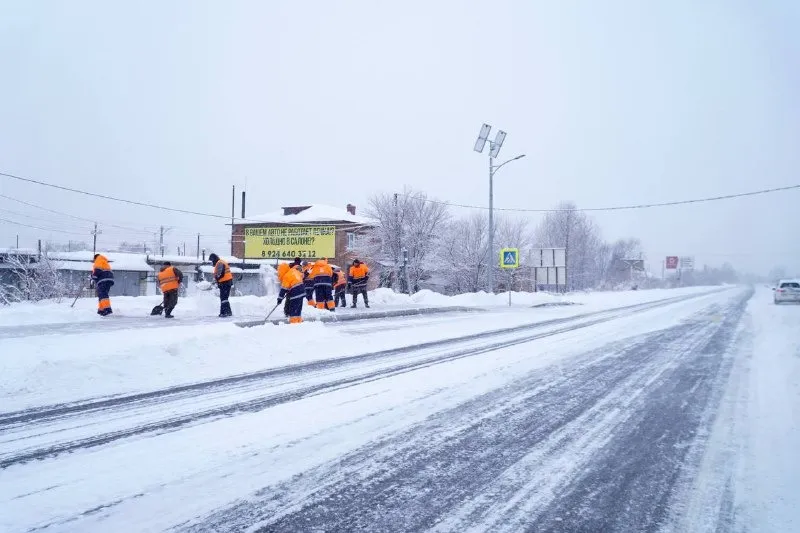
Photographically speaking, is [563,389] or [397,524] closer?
[397,524]

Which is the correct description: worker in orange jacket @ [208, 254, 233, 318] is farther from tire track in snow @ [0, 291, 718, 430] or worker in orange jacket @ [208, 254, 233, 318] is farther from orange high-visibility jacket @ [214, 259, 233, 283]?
tire track in snow @ [0, 291, 718, 430]

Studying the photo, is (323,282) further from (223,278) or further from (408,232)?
(408,232)

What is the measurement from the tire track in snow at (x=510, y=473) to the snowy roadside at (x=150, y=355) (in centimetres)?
388

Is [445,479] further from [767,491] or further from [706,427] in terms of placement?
[706,427]

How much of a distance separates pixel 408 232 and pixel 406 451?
132 ft

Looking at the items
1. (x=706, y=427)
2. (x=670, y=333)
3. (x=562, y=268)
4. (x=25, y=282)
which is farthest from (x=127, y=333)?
(x=562, y=268)

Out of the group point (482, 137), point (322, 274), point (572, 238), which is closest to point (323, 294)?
point (322, 274)

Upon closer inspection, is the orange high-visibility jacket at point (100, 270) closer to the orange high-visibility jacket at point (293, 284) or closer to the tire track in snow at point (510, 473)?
the orange high-visibility jacket at point (293, 284)

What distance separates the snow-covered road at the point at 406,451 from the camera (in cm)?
311

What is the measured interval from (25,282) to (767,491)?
30666 millimetres

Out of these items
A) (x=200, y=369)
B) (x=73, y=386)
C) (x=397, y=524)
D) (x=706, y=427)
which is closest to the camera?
(x=397, y=524)

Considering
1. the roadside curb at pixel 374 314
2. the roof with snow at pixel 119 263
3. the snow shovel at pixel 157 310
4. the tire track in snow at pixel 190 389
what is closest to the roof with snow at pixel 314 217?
the roof with snow at pixel 119 263

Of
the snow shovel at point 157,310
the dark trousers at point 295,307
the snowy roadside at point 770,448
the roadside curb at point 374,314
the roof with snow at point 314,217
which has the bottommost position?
the snowy roadside at point 770,448

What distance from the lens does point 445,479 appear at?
3.63m
